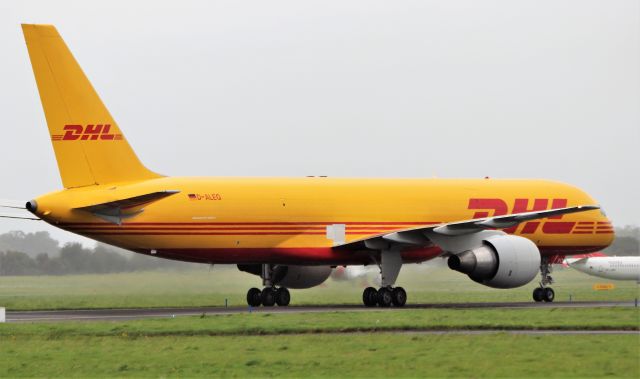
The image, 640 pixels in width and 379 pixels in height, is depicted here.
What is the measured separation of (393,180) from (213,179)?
7.29 m

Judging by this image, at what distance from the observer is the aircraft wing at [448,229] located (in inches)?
1427

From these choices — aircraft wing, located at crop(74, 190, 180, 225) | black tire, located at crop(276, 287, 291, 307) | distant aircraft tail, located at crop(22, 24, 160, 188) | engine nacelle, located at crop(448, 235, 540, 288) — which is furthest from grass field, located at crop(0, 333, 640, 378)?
black tire, located at crop(276, 287, 291, 307)

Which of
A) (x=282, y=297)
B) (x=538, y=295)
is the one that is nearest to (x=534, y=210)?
(x=538, y=295)

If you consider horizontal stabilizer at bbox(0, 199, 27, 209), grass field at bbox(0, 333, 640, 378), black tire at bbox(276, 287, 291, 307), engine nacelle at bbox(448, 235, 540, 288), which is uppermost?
horizontal stabilizer at bbox(0, 199, 27, 209)

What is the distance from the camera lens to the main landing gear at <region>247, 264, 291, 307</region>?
41156 mm

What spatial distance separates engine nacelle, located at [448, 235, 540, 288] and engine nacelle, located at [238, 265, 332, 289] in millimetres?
6747

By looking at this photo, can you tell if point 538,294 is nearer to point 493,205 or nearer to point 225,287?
point 493,205

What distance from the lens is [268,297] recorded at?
41125 millimetres

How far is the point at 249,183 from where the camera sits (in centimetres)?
3809

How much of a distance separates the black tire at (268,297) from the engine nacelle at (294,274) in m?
0.58

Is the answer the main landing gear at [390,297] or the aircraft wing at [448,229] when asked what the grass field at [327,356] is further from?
the main landing gear at [390,297]

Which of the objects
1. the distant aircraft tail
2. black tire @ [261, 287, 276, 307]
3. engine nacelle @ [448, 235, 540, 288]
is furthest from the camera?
black tire @ [261, 287, 276, 307]

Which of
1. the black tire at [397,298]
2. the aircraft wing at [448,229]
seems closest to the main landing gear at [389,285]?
the black tire at [397,298]

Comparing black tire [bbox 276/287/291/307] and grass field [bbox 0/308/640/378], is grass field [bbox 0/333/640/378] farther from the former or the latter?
black tire [bbox 276/287/291/307]
